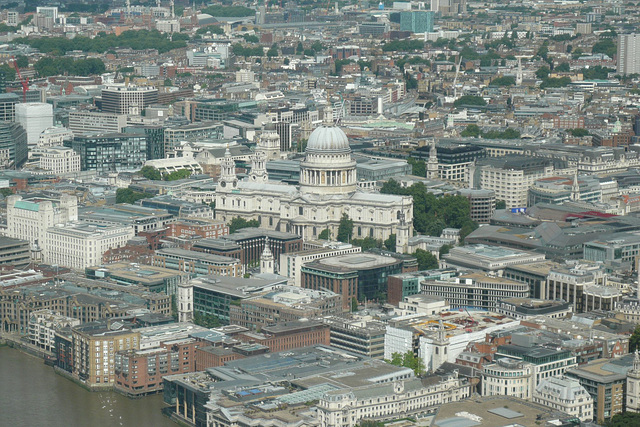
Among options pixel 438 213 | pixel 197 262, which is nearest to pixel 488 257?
pixel 197 262

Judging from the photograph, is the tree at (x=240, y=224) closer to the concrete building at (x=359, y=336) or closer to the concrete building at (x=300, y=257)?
the concrete building at (x=300, y=257)

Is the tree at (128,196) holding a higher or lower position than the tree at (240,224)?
higher

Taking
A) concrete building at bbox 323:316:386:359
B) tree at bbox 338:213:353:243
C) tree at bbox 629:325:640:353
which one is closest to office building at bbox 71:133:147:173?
tree at bbox 338:213:353:243

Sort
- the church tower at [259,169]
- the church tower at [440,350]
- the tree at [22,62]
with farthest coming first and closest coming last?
the tree at [22,62] < the church tower at [259,169] < the church tower at [440,350]

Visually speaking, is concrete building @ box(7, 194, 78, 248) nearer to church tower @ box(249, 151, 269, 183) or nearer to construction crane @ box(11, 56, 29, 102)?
church tower @ box(249, 151, 269, 183)

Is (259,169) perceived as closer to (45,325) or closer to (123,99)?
(45,325)

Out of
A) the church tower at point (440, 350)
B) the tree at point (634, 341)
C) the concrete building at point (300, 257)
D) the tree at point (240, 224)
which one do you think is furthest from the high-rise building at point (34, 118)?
the tree at point (634, 341)

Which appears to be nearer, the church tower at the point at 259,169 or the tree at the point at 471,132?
the church tower at the point at 259,169
